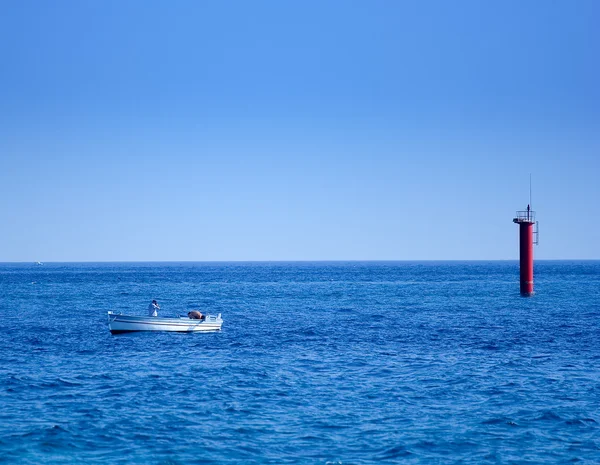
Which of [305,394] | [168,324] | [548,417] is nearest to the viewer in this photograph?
[548,417]

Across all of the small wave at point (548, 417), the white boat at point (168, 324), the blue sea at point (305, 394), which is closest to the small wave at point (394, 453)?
the blue sea at point (305, 394)

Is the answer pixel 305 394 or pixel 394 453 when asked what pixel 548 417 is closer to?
pixel 394 453

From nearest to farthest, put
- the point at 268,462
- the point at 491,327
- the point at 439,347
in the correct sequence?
the point at 268,462 → the point at 439,347 → the point at 491,327

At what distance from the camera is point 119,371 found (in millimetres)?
33844

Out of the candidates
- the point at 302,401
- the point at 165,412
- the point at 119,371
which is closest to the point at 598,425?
the point at 302,401

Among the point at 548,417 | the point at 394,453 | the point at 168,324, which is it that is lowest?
the point at 394,453

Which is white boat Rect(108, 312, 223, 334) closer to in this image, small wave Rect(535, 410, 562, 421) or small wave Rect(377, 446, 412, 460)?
small wave Rect(535, 410, 562, 421)

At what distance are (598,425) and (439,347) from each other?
17695 millimetres

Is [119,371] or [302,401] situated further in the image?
[119,371]

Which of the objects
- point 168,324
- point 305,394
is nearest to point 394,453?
point 305,394

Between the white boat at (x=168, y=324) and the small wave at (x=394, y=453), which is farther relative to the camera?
the white boat at (x=168, y=324)

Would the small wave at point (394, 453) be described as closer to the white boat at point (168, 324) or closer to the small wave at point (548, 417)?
the small wave at point (548, 417)

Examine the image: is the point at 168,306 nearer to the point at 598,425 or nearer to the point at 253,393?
the point at 253,393

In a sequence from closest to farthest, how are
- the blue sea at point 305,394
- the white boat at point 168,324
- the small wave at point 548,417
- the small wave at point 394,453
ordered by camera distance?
the small wave at point 394,453 < the blue sea at point 305,394 < the small wave at point 548,417 < the white boat at point 168,324
